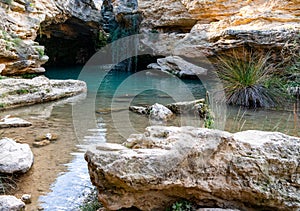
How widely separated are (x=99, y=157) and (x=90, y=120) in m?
3.47

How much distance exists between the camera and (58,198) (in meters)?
2.46

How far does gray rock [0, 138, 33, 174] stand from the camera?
278 centimetres

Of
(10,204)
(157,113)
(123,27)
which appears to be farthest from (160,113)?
(123,27)

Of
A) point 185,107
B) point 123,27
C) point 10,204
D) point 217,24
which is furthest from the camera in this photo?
point 123,27

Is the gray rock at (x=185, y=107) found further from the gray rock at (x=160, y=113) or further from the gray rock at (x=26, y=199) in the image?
the gray rock at (x=26, y=199)

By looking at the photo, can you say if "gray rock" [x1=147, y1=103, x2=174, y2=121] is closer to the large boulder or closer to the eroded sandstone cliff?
the large boulder

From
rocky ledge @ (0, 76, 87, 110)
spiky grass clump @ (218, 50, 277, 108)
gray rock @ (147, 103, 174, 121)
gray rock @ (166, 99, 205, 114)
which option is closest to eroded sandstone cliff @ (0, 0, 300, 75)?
spiky grass clump @ (218, 50, 277, 108)

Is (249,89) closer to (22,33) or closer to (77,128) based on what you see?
(77,128)

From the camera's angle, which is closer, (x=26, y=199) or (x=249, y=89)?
(x=26, y=199)

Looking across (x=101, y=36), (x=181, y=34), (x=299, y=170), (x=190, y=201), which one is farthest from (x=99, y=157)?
(x=101, y=36)

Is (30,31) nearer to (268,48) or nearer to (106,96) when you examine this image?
(106,96)

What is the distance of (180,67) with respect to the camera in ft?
42.4

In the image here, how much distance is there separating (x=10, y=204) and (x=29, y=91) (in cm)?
496

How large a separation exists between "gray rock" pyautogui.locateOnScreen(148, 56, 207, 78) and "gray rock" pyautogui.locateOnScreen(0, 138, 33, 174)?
9.98 metres
